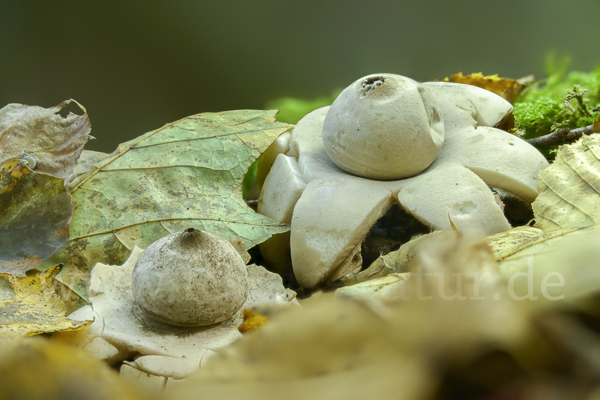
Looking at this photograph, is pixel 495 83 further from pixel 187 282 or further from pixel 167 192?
pixel 187 282

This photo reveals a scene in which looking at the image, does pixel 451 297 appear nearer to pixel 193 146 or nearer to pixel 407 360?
pixel 407 360

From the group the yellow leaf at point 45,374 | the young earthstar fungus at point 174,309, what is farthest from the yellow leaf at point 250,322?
the young earthstar fungus at point 174,309

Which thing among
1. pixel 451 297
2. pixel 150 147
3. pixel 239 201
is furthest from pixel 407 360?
pixel 150 147

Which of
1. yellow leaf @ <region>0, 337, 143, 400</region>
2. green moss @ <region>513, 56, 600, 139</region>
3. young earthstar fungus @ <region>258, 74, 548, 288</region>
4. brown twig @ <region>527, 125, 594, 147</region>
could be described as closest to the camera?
yellow leaf @ <region>0, 337, 143, 400</region>

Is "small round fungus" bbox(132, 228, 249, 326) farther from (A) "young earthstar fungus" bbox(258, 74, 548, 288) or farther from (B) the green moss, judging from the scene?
(B) the green moss

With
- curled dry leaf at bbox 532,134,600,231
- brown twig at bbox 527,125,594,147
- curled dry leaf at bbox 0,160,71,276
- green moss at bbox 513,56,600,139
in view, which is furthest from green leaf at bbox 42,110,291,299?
green moss at bbox 513,56,600,139

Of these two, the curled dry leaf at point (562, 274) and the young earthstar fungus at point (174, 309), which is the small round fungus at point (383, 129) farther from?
the curled dry leaf at point (562, 274)

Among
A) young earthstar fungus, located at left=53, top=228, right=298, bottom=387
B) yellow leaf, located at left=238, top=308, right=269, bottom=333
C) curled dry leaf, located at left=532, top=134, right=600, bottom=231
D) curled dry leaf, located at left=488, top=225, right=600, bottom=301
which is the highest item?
curled dry leaf, located at left=488, top=225, right=600, bottom=301

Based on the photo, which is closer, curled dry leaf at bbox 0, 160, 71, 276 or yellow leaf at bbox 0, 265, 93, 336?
yellow leaf at bbox 0, 265, 93, 336

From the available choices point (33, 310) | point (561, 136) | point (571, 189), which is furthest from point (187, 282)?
point (561, 136)
